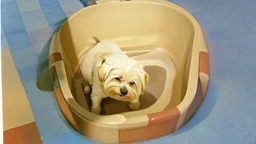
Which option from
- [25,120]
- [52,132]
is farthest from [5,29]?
[52,132]

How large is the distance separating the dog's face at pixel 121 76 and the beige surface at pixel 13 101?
407mm

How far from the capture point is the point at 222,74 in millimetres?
1597

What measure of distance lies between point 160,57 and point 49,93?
0.70 meters

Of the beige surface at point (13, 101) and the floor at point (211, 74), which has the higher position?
the floor at point (211, 74)

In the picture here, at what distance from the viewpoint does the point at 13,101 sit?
1.41 metres

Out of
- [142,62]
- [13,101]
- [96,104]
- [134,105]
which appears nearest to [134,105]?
[134,105]

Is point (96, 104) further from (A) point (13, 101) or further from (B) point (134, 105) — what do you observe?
(A) point (13, 101)

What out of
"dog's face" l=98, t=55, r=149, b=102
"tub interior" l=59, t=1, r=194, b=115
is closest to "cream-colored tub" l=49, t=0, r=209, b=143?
"tub interior" l=59, t=1, r=194, b=115

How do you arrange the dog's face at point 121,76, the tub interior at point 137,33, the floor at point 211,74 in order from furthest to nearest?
the tub interior at point 137,33 < the floor at point 211,74 < the dog's face at point 121,76

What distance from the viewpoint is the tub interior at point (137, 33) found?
5.46 ft

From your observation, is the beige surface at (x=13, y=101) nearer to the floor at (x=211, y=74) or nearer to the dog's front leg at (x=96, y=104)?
the floor at (x=211, y=74)

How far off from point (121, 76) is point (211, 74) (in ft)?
2.09

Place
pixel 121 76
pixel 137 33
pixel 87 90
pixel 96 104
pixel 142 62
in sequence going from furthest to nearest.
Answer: pixel 137 33, pixel 142 62, pixel 87 90, pixel 96 104, pixel 121 76

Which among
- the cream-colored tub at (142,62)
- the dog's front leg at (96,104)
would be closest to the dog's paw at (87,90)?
the cream-colored tub at (142,62)
